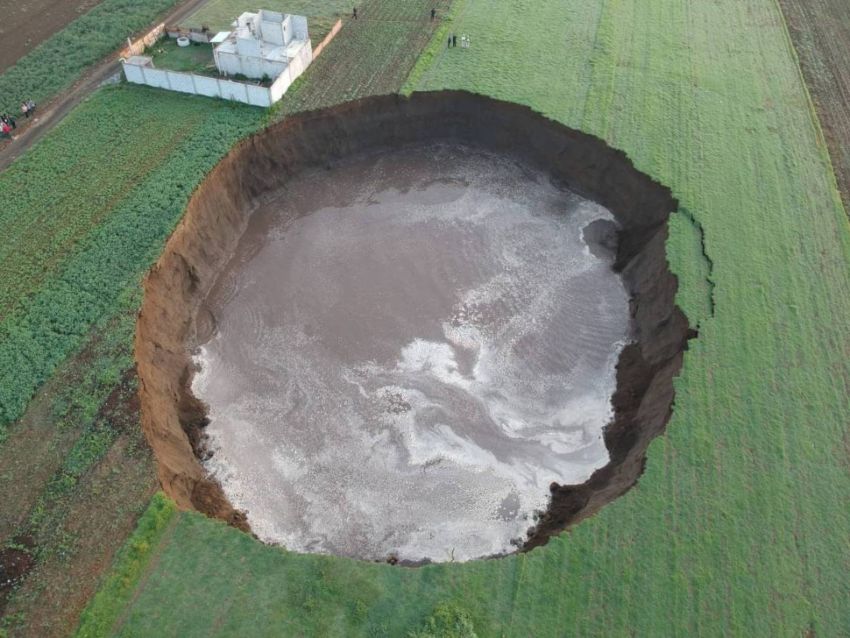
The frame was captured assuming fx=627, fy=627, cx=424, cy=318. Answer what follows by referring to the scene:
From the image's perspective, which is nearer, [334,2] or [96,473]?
[96,473]

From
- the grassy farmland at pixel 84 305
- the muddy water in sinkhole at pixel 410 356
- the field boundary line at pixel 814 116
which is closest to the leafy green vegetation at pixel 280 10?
the grassy farmland at pixel 84 305

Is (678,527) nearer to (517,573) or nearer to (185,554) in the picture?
(517,573)

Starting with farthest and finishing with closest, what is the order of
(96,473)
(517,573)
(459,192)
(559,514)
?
(459,192), (559,514), (96,473), (517,573)

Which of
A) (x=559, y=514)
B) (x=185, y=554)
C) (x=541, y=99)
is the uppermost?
(x=541, y=99)

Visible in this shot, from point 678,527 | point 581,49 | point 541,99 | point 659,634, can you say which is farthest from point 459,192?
point 659,634

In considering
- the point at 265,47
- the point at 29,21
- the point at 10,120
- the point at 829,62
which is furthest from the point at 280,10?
the point at 829,62

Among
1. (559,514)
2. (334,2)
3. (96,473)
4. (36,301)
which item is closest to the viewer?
(96,473)

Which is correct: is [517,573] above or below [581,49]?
below

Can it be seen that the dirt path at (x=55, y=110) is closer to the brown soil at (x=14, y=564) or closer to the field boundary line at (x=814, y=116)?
the brown soil at (x=14, y=564)
